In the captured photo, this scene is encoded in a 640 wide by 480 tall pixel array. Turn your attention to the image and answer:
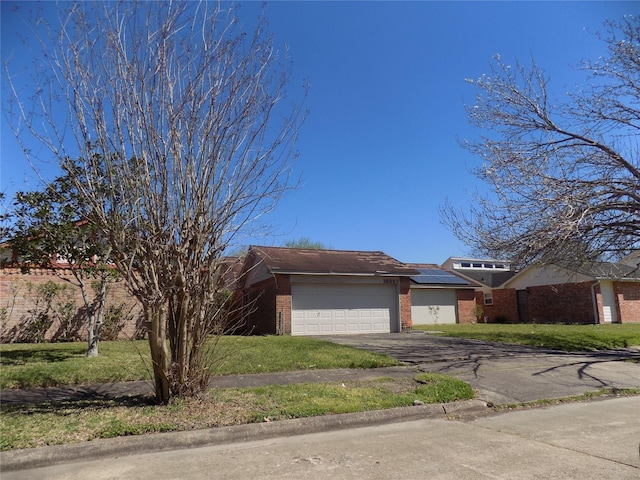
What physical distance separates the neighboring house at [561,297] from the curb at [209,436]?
2027 centimetres

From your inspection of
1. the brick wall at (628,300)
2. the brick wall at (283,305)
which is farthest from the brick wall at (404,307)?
the brick wall at (628,300)

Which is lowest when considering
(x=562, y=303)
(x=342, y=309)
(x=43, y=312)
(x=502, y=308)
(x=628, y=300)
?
(x=43, y=312)

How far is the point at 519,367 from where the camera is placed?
10.7 meters

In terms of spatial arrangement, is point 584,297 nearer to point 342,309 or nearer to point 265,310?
point 342,309

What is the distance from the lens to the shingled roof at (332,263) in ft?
65.4

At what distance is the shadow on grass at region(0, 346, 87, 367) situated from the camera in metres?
9.95

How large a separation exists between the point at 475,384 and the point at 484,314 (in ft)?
84.2

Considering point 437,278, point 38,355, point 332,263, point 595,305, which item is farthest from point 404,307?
point 38,355

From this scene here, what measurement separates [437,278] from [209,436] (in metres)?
25.1

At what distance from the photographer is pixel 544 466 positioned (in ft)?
15.2

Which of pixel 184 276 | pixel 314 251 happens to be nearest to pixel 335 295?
pixel 314 251

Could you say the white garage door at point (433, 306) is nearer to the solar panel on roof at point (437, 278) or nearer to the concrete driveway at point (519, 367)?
the solar panel on roof at point (437, 278)

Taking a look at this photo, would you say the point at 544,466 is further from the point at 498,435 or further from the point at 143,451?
the point at 143,451

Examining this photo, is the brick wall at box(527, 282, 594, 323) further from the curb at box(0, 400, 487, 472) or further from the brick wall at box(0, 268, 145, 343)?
the curb at box(0, 400, 487, 472)
